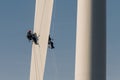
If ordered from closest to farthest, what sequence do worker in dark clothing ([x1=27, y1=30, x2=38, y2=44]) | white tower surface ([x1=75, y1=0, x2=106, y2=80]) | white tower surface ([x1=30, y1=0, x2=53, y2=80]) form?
1. white tower surface ([x1=75, y1=0, x2=106, y2=80])
2. white tower surface ([x1=30, y1=0, x2=53, y2=80])
3. worker in dark clothing ([x1=27, y1=30, x2=38, y2=44])

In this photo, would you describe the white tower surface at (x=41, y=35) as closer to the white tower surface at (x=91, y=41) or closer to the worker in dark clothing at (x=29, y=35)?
the worker in dark clothing at (x=29, y=35)

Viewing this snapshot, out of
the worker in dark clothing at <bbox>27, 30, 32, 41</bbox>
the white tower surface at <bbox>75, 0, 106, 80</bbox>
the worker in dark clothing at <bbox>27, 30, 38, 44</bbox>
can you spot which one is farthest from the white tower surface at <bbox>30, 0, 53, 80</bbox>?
the white tower surface at <bbox>75, 0, 106, 80</bbox>

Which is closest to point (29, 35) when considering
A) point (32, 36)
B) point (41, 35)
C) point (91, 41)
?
point (32, 36)

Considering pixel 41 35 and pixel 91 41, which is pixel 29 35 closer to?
pixel 41 35

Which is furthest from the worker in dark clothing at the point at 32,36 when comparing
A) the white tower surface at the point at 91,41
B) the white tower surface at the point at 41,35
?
the white tower surface at the point at 91,41

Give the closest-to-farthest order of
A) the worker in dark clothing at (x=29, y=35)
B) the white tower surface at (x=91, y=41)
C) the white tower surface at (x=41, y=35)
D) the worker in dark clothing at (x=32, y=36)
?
the white tower surface at (x=91, y=41) < the white tower surface at (x=41, y=35) < the worker in dark clothing at (x=32, y=36) < the worker in dark clothing at (x=29, y=35)

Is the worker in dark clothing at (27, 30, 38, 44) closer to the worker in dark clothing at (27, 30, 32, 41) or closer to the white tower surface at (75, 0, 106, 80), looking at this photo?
the worker in dark clothing at (27, 30, 32, 41)
